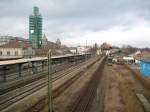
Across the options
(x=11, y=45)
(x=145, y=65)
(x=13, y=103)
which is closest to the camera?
(x=13, y=103)

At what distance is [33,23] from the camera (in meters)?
156

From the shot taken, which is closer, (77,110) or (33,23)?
(77,110)

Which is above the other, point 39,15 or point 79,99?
point 39,15

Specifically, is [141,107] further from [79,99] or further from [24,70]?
[24,70]

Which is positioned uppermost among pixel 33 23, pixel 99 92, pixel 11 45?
Result: pixel 33 23

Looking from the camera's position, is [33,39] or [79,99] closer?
[79,99]

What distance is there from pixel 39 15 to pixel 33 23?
21.2 ft

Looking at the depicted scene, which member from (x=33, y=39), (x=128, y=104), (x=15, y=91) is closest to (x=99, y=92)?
(x=128, y=104)

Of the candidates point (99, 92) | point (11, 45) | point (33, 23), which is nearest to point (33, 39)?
point (33, 23)

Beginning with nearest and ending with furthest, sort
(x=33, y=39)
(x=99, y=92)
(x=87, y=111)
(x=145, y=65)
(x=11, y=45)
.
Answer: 1. (x=87, y=111)
2. (x=99, y=92)
3. (x=145, y=65)
4. (x=11, y=45)
5. (x=33, y=39)

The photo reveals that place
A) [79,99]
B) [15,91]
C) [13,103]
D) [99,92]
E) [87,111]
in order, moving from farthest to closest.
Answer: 1. [99,92]
2. [15,91]
3. [79,99]
4. [13,103]
5. [87,111]

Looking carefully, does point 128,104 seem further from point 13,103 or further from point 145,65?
point 145,65

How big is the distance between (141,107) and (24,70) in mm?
40596

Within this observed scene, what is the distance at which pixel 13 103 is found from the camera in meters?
26.6
